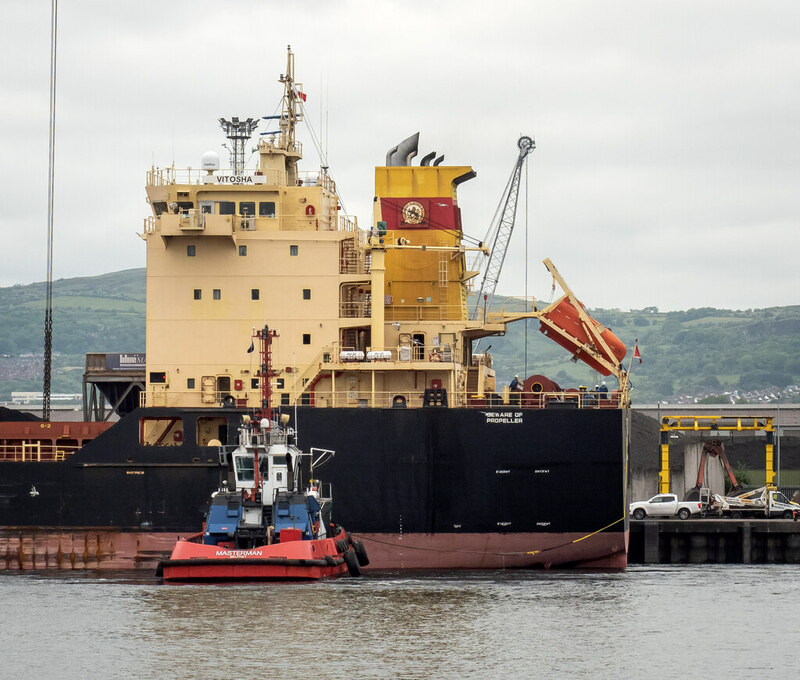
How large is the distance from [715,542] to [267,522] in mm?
18393

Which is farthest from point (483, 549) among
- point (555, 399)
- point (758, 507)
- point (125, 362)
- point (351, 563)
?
point (758, 507)

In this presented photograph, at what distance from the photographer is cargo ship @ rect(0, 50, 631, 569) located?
46406 millimetres

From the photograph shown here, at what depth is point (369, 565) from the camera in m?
46.2

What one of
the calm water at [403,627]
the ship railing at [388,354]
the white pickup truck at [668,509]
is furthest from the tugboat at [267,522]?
the white pickup truck at [668,509]

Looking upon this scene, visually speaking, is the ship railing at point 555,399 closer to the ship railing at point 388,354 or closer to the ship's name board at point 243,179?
the ship railing at point 388,354

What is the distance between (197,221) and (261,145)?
151 inches

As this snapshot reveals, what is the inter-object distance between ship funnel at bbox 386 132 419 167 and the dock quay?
49.5ft

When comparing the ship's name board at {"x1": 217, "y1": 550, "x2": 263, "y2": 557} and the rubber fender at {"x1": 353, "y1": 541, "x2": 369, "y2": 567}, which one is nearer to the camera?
the ship's name board at {"x1": 217, "y1": 550, "x2": 263, "y2": 557}

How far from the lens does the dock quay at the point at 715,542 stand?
177ft

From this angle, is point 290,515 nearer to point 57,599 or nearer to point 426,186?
point 57,599

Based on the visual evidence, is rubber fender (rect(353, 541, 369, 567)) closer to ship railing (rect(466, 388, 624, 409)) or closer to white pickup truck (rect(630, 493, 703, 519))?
ship railing (rect(466, 388, 624, 409))

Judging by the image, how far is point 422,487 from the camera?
46.4m

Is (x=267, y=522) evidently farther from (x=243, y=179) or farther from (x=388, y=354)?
(x=243, y=179)

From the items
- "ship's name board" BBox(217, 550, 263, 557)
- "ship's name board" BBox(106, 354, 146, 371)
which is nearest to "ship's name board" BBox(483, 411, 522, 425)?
"ship's name board" BBox(217, 550, 263, 557)
